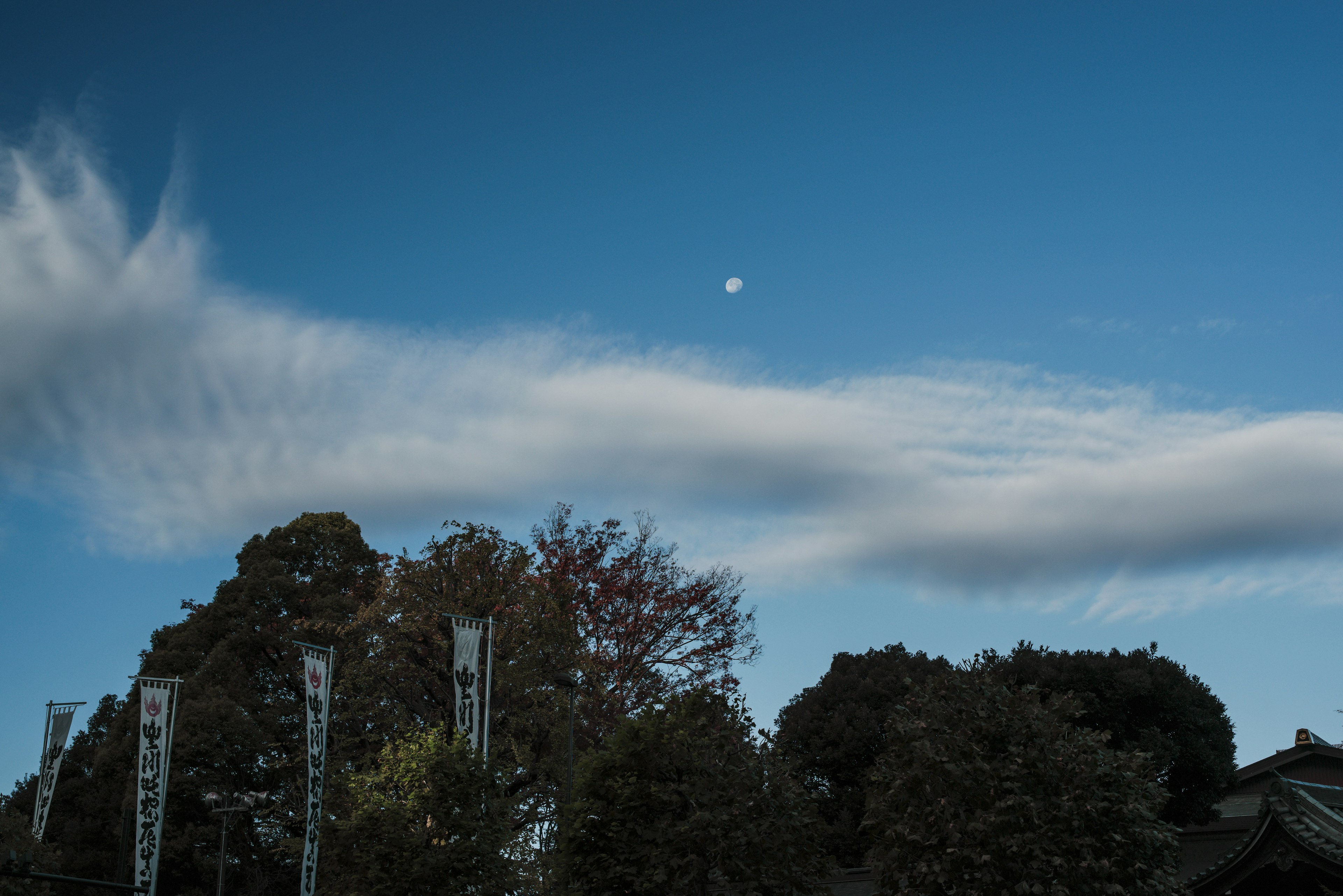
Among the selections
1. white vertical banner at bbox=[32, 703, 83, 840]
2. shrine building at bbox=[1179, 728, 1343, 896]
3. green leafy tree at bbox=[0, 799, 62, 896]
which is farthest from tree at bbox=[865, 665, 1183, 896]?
white vertical banner at bbox=[32, 703, 83, 840]

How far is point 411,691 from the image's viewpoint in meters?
35.8

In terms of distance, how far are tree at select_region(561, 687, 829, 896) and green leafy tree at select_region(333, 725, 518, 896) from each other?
3.69 meters

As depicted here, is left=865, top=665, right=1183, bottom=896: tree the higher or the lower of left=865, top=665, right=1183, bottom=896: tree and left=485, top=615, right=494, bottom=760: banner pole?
the lower

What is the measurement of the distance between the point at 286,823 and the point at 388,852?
20712 millimetres

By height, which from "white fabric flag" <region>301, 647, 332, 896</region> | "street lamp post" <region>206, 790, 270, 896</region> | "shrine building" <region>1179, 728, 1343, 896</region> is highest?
"white fabric flag" <region>301, 647, 332, 896</region>

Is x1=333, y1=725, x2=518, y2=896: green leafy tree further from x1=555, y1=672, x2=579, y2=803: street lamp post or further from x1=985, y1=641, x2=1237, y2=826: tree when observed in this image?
x1=985, y1=641, x2=1237, y2=826: tree

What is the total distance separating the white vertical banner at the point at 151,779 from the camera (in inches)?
1187

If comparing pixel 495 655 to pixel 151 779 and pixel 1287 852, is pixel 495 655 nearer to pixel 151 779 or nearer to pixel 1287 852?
pixel 151 779

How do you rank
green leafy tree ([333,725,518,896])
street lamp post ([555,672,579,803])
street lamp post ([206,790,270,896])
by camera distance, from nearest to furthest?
green leafy tree ([333,725,518,896]) < street lamp post ([555,672,579,803]) < street lamp post ([206,790,270,896])

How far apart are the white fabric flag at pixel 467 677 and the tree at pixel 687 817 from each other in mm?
8531

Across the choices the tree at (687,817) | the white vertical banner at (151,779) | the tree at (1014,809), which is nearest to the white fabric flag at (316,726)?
the white vertical banner at (151,779)

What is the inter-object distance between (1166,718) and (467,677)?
2860cm

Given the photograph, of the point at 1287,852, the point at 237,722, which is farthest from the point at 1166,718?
the point at 237,722

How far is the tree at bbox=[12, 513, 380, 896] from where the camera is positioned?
134 feet
